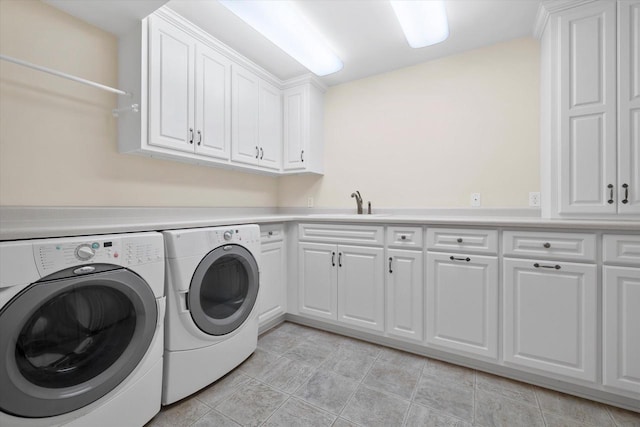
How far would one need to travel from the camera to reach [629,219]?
1.60 meters

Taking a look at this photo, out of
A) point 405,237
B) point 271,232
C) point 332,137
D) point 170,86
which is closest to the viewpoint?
Answer: point 170,86

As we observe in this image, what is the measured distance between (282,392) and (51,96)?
2.16m

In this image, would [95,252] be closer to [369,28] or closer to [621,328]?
[369,28]

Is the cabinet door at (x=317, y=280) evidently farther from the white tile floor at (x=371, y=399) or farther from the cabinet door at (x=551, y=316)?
the cabinet door at (x=551, y=316)

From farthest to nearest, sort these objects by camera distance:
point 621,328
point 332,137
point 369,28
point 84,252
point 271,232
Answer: point 332,137, point 271,232, point 369,28, point 621,328, point 84,252

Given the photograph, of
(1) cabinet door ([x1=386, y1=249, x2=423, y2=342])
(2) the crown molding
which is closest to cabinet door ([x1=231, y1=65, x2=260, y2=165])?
(1) cabinet door ([x1=386, y1=249, x2=423, y2=342])

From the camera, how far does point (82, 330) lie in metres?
1.16

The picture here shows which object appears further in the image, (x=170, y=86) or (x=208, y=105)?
(x=208, y=105)

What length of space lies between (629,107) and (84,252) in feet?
9.45

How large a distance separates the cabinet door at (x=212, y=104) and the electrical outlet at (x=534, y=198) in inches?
95.5

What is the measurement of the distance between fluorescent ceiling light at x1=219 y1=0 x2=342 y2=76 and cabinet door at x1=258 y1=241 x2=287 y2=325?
1542mm

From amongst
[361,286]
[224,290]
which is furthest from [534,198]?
[224,290]

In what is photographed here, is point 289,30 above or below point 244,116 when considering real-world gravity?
above

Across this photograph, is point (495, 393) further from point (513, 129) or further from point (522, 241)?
point (513, 129)
